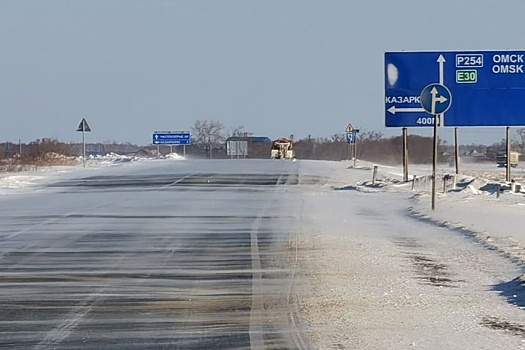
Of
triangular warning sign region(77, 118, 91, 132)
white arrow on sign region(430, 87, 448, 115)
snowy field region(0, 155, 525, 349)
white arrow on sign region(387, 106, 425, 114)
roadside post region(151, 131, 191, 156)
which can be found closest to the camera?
snowy field region(0, 155, 525, 349)

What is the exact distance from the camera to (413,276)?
521 inches

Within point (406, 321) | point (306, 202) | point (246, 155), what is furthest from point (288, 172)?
point (246, 155)

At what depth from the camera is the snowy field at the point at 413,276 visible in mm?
9242

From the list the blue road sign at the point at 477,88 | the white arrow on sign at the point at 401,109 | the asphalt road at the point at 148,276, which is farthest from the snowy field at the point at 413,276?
the blue road sign at the point at 477,88

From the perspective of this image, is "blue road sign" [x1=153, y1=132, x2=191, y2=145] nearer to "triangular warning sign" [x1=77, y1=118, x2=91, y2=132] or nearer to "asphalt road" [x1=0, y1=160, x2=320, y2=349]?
"triangular warning sign" [x1=77, y1=118, x2=91, y2=132]

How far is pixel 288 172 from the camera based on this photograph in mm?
52844

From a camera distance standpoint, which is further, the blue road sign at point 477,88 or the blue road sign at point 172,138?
the blue road sign at point 172,138

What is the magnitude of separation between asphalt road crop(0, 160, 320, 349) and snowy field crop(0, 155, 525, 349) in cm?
45

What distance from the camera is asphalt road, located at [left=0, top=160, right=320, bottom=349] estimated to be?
30.4ft

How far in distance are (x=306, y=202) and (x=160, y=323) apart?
2027 cm

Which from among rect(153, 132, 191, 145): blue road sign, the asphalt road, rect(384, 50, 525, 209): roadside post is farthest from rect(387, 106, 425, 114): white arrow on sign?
rect(153, 132, 191, 145): blue road sign

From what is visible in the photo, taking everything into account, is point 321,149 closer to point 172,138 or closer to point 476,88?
point 172,138

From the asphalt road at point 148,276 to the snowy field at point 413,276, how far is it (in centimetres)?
45

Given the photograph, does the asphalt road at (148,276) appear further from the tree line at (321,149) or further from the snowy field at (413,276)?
the tree line at (321,149)
